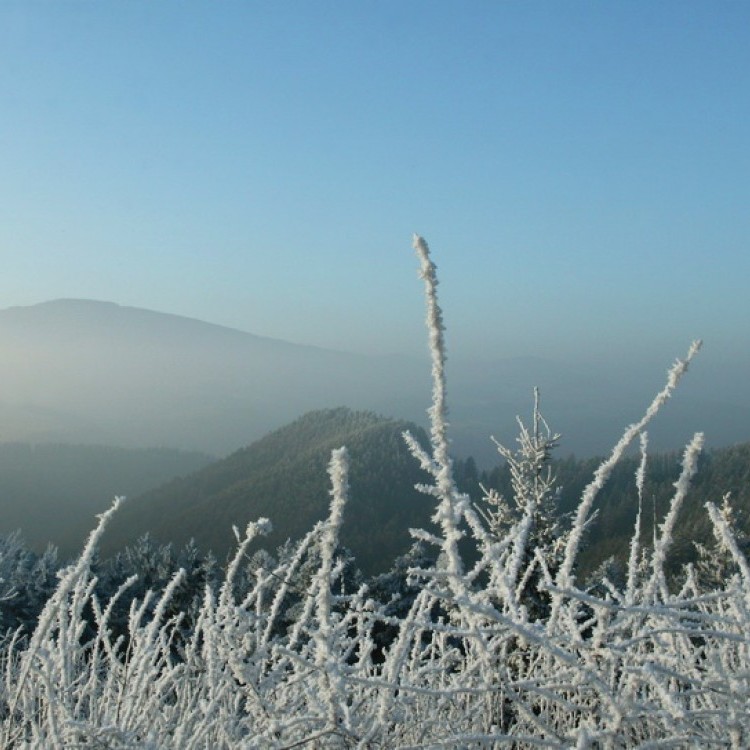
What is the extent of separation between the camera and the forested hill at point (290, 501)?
123 m

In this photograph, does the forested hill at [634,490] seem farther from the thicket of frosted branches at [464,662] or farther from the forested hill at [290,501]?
the thicket of frosted branches at [464,662]

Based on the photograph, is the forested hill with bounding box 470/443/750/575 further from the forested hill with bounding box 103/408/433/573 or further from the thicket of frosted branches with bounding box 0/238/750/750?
the thicket of frosted branches with bounding box 0/238/750/750

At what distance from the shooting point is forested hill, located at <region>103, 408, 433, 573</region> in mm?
123125

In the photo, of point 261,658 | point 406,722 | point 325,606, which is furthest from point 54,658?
point 325,606

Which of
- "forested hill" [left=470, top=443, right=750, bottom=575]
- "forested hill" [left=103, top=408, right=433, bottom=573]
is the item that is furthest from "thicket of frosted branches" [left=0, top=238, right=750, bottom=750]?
"forested hill" [left=103, top=408, right=433, bottom=573]

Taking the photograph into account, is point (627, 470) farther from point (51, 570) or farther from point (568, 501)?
point (51, 570)

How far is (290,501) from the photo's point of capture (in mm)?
141500

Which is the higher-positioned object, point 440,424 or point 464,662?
point 440,424

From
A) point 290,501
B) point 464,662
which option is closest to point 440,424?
point 464,662

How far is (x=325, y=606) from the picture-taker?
1.50 meters

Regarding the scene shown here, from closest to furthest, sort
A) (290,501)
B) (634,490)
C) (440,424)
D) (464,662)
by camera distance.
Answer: (440,424), (464,662), (634,490), (290,501)

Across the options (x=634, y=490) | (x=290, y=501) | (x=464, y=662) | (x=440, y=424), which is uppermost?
(x=440, y=424)

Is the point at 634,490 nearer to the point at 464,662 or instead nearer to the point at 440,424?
the point at 464,662

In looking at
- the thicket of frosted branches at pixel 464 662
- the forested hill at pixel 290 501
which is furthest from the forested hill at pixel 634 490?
the thicket of frosted branches at pixel 464 662
